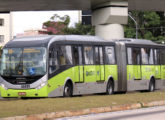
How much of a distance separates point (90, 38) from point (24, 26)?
279ft

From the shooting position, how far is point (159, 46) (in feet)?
120

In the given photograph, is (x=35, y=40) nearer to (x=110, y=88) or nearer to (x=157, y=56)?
(x=110, y=88)

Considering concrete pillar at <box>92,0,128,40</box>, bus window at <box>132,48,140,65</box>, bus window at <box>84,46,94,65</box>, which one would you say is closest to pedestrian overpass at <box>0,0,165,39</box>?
concrete pillar at <box>92,0,128,40</box>

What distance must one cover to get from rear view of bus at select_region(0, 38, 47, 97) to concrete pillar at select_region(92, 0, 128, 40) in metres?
10.8

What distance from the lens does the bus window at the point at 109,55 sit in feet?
102

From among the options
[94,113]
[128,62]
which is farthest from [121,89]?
[94,113]

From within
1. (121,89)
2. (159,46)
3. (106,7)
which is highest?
(106,7)

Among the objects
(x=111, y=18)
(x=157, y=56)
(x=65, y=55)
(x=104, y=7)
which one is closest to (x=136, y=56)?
(x=157, y=56)

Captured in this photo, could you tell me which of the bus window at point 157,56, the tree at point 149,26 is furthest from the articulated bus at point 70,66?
the tree at point 149,26

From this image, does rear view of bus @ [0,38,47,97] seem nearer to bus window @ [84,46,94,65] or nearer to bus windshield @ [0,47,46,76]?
bus windshield @ [0,47,46,76]

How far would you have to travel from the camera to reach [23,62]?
1012 inches

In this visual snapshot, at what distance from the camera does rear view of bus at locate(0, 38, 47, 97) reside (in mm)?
25328

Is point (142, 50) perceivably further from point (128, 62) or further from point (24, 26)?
point (24, 26)

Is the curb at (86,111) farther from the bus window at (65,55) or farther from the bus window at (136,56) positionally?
the bus window at (136,56)
